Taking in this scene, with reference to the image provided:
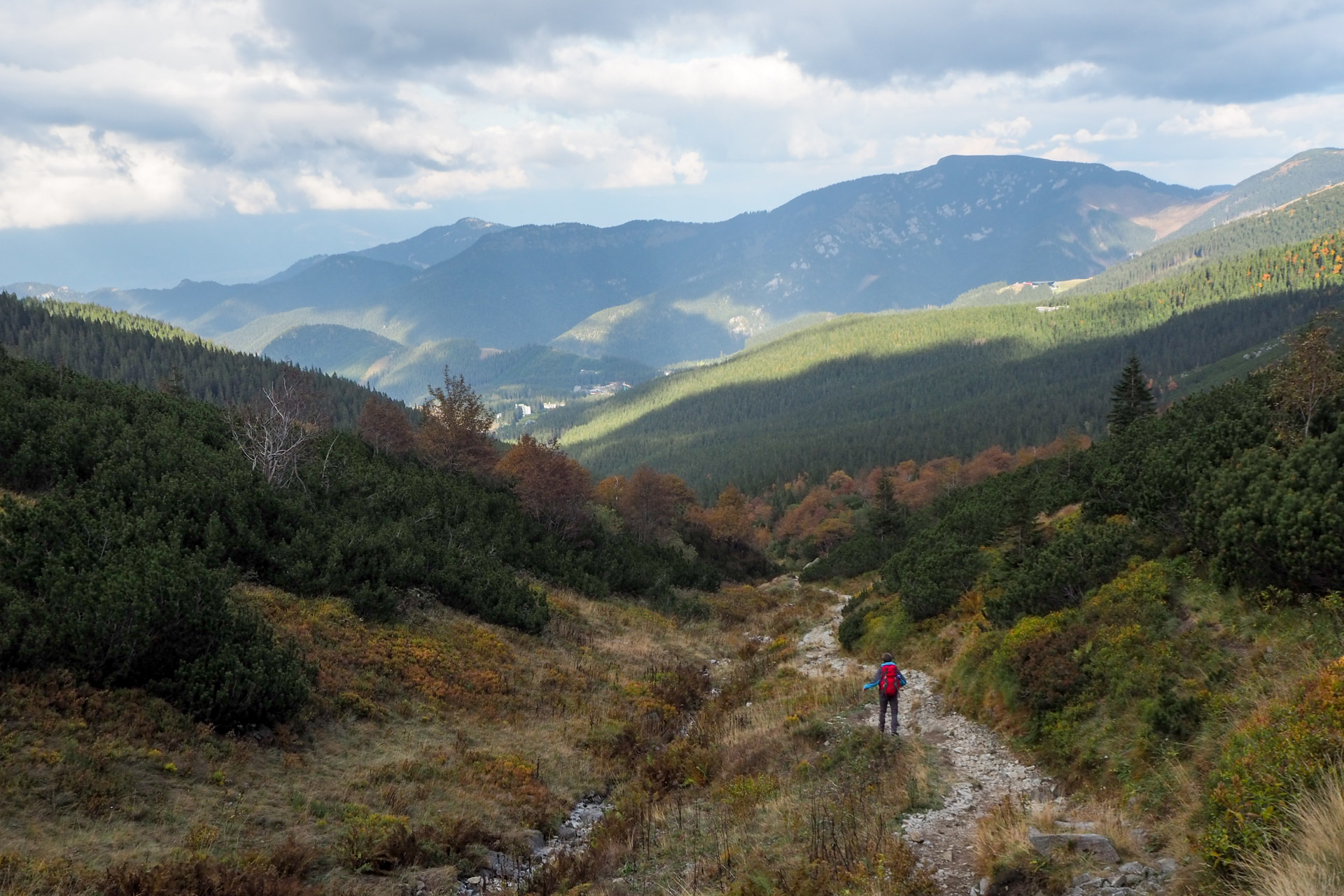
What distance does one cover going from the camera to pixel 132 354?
158750 mm

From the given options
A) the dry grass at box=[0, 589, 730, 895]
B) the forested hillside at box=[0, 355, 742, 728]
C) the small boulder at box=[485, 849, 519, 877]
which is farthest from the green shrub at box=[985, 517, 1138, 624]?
the forested hillside at box=[0, 355, 742, 728]

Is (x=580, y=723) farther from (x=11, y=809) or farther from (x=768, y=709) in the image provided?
(x=11, y=809)

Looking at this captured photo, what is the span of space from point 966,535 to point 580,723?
18.8 meters

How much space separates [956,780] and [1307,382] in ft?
41.4

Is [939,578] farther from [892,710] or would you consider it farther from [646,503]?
[646,503]

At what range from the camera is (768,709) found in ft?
65.5

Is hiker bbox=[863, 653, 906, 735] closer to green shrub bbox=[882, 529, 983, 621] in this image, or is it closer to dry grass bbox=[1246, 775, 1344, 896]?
dry grass bbox=[1246, 775, 1344, 896]

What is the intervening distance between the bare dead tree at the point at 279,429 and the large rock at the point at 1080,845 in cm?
2716

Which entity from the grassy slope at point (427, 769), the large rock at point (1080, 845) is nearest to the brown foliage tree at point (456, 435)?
the grassy slope at point (427, 769)

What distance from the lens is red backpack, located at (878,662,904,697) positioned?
1509cm

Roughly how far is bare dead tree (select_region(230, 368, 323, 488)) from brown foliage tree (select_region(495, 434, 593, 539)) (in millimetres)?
14377

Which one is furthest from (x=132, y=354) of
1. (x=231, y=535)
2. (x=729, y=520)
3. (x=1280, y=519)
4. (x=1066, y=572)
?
(x=1280, y=519)

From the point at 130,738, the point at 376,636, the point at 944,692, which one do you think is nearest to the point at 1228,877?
the point at 944,692

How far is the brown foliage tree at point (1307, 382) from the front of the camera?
1609 cm
